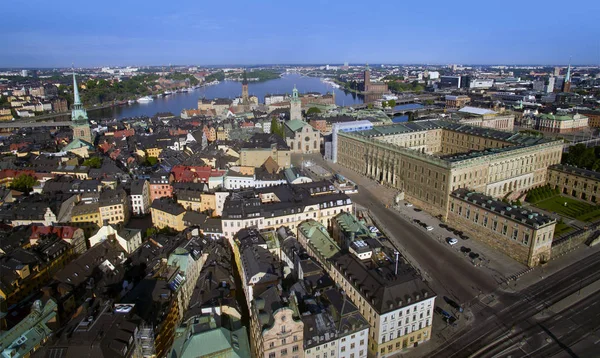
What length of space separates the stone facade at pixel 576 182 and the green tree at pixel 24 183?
86321mm

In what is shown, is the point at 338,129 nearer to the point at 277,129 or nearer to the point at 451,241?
the point at 277,129

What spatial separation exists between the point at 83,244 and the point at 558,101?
17621 centimetres

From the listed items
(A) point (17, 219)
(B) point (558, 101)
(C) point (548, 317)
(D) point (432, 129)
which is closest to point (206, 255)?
(A) point (17, 219)

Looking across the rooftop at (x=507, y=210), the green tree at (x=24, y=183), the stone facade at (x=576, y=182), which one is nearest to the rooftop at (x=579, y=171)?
the stone facade at (x=576, y=182)

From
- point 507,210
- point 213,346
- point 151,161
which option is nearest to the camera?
point 213,346

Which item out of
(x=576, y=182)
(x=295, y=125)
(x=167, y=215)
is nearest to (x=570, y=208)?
(x=576, y=182)

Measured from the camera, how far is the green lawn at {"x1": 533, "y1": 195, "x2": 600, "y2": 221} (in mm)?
54812

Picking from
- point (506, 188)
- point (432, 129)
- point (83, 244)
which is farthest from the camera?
point (432, 129)

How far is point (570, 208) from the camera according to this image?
5812cm

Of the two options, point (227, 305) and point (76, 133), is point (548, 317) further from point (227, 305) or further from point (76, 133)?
point (76, 133)

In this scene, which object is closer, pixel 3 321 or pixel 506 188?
pixel 3 321

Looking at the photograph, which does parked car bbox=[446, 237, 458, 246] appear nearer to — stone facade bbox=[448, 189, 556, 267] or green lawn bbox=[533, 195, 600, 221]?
stone facade bbox=[448, 189, 556, 267]

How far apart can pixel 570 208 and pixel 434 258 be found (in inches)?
1113

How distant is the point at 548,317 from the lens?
34.2 metres
